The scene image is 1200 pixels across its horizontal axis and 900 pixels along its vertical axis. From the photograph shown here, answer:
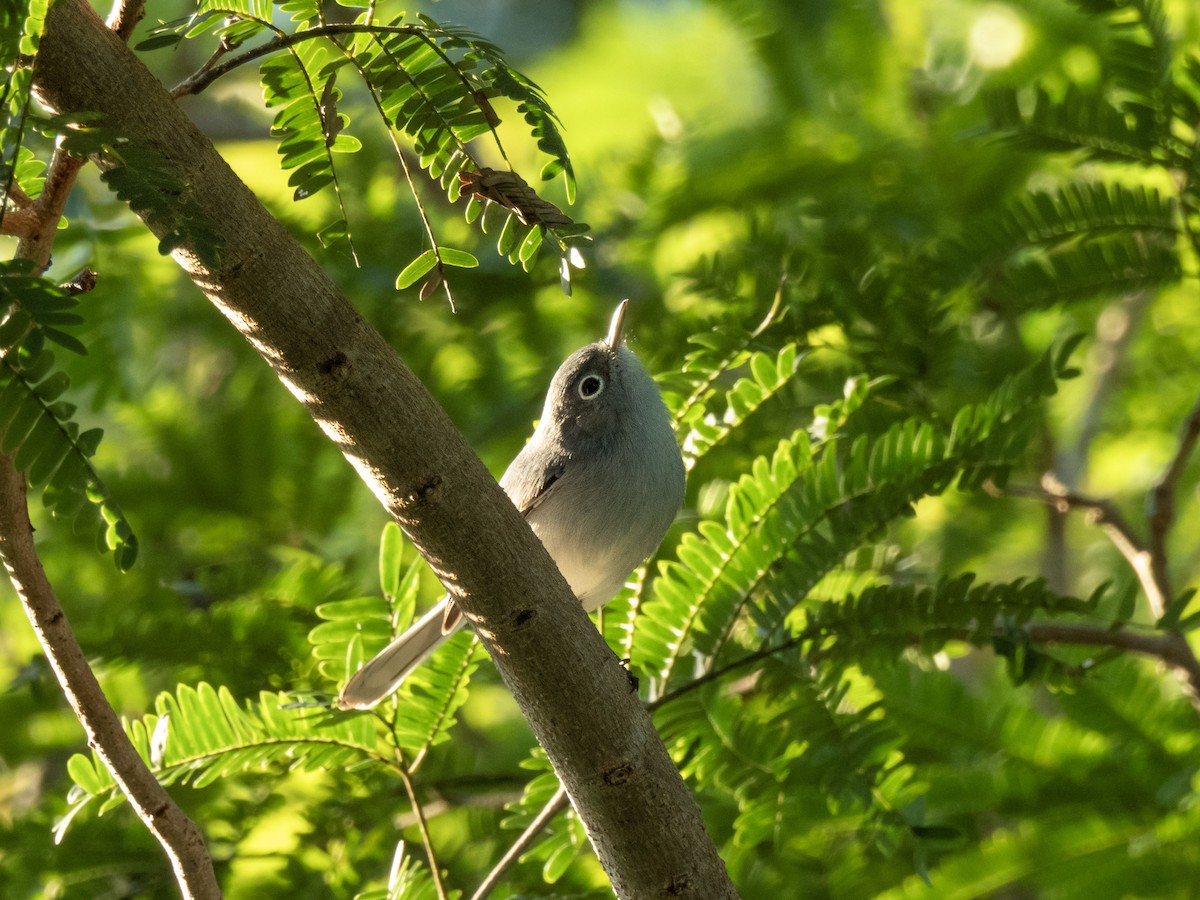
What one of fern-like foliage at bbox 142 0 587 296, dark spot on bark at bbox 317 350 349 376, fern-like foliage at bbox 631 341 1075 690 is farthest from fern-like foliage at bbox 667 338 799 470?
dark spot on bark at bbox 317 350 349 376

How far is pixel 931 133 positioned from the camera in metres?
3.15

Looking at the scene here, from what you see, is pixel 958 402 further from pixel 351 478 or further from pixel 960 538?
pixel 351 478

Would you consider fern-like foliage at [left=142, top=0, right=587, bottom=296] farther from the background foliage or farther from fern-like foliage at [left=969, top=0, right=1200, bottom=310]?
fern-like foliage at [left=969, top=0, right=1200, bottom=310]

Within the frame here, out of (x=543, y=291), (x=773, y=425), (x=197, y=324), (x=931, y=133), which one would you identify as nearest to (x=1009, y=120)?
(x=773, y=425)

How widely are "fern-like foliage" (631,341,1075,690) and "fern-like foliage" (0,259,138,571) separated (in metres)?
0.93

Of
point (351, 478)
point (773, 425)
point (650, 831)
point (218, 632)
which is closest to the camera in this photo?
point (650, 831)

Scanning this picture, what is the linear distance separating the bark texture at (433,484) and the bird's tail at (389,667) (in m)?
0.46

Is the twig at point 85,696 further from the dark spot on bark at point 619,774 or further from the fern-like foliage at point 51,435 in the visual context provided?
the dark spot on bark at point 619,774

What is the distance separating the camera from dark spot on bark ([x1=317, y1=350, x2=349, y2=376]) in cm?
111

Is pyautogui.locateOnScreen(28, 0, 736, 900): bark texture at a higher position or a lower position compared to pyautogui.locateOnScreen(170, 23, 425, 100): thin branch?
lower

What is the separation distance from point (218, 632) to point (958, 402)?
1594 millimetres

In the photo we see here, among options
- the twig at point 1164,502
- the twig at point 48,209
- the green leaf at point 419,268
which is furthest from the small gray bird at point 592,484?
the twig at point 1164,502

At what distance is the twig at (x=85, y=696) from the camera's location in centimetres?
118

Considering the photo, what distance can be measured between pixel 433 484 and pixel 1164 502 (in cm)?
161
